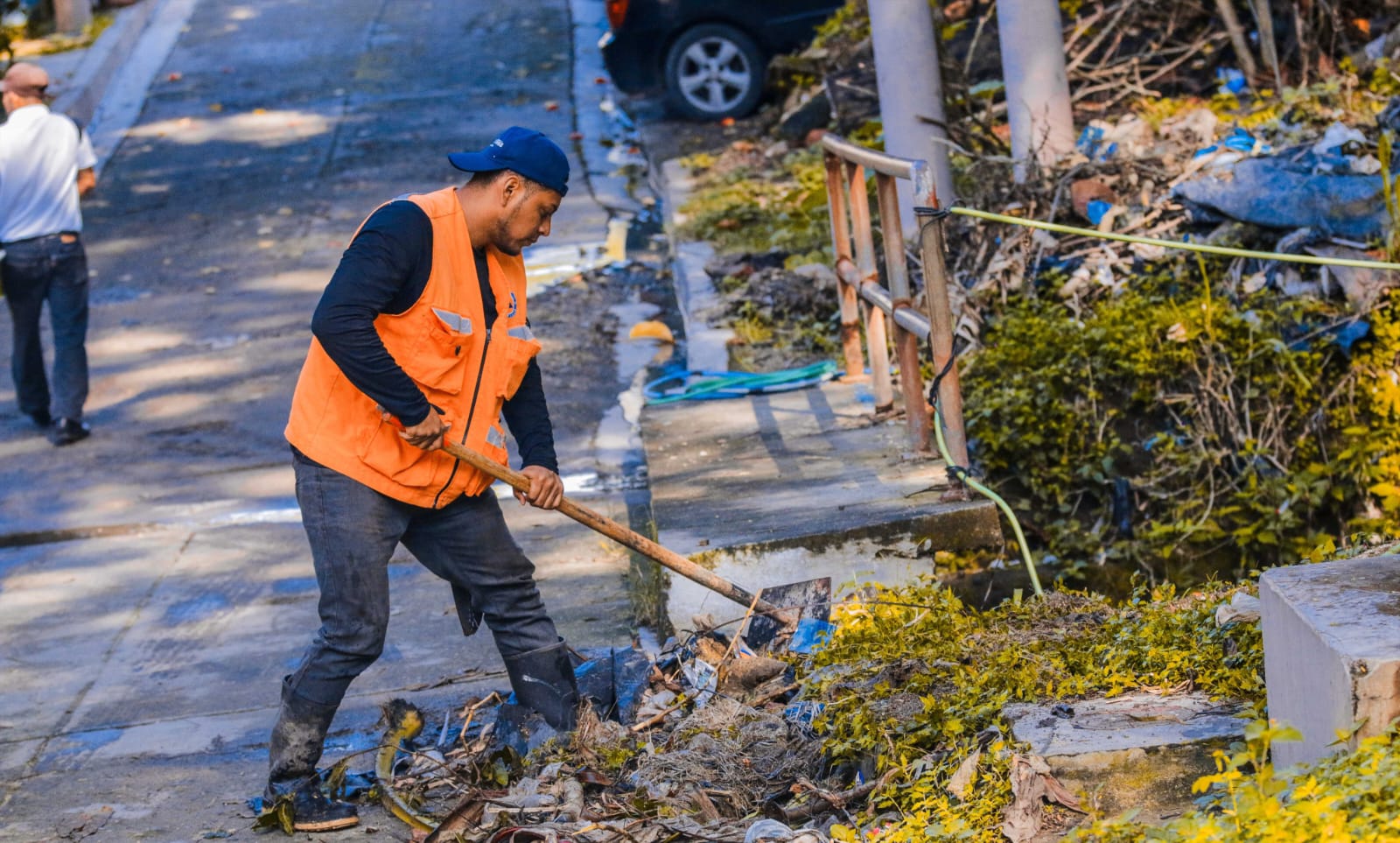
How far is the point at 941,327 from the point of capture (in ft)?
16.2

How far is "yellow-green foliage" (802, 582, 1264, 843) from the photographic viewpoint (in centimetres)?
321

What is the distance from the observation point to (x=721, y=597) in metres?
4.78

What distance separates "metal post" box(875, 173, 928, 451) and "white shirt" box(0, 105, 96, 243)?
14.2 feet

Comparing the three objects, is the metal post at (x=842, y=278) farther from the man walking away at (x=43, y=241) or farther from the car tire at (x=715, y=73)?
the car tire at (x=715, y=73)

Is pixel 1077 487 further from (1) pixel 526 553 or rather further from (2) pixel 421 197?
(2) pixel 421 197

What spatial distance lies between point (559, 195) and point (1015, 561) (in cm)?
264

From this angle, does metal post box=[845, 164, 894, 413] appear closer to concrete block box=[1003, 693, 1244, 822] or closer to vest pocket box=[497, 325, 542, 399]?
vest pocket box=[497, 325, 542, 399]

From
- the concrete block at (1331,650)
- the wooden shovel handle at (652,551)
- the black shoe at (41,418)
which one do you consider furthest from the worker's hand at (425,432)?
the black shoe at (41,418)

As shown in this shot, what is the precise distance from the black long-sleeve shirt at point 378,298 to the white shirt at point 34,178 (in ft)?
14.2

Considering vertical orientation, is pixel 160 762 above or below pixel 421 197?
below

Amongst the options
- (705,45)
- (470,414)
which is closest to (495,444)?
(470,414)

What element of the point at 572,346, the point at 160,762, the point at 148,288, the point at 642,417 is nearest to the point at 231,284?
the point at 148,288

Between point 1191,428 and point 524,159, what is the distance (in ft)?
11.0

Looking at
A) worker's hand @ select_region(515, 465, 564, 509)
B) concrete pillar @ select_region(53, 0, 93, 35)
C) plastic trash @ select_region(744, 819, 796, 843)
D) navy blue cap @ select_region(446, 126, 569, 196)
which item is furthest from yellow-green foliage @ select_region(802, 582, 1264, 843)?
concrete pillar @ select_region(53, 0, 93, 35)
